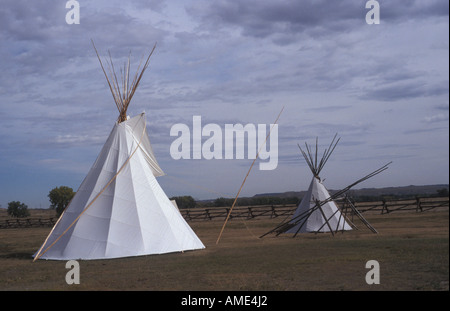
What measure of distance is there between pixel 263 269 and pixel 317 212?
28.3 ft

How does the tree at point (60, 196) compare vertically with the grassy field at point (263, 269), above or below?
above

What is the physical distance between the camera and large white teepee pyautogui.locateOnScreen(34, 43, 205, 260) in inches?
453

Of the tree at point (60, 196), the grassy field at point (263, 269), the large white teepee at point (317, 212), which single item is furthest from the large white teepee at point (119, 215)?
the tree at point (60, 196)

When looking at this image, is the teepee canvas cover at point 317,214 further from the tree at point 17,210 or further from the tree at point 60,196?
the tree at point 17,210

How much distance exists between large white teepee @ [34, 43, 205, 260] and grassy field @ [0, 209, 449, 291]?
0.43 m

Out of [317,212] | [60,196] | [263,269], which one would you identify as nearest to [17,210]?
[60,196]

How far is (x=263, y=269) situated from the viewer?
9.29m

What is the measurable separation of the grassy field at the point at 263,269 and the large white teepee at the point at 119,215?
43 centimetres

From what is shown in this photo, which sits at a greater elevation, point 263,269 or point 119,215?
point 119,215

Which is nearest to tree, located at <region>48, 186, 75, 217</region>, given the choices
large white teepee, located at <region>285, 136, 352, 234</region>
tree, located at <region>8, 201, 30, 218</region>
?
tree, located at <region>8, 201, 30, 218</region>

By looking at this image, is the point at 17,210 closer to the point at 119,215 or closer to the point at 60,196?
the point at 60,196

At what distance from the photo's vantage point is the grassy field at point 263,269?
7.62 meters
